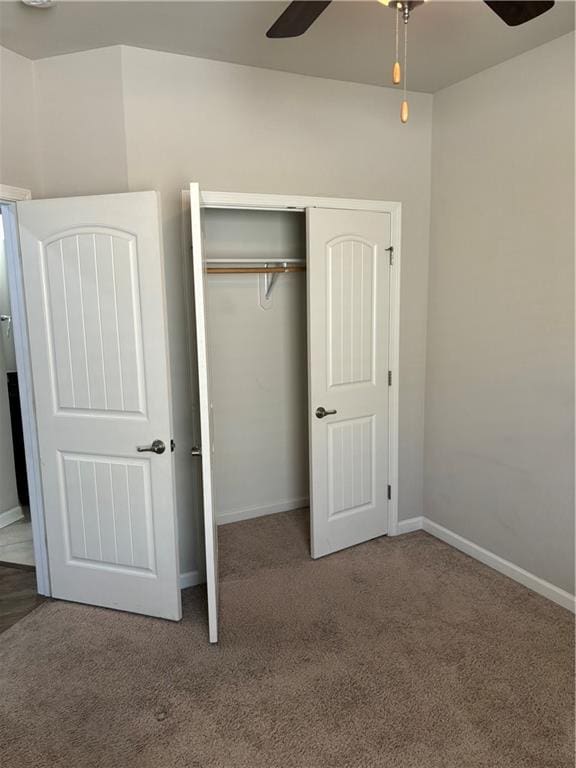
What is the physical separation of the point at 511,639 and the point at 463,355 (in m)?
1.57

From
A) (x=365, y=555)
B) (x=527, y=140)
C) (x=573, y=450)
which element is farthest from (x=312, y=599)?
(x=527, y=140)

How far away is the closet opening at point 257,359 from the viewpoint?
3682 mm

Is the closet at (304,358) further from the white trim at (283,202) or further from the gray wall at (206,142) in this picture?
the gray wall at (206,142)

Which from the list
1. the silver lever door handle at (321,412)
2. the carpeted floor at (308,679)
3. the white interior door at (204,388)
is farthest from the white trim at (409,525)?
the white interior door at (204,388)

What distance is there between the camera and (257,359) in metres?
3.90

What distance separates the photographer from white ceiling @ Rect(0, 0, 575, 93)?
7.36 ft

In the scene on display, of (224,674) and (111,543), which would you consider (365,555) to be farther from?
(111,543)

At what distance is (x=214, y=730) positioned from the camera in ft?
6.79

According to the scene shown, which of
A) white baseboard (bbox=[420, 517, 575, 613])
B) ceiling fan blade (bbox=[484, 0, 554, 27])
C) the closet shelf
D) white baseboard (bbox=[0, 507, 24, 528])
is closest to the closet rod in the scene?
the closet shelf

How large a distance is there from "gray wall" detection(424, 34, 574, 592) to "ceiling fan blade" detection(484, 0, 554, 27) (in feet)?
3.46

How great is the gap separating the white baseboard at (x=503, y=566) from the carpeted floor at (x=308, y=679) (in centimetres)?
6

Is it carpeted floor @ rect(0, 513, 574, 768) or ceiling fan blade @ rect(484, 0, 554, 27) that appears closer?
ceiling fan blade @ rect(484, 0, 554, 27)

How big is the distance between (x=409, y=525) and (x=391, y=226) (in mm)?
1999

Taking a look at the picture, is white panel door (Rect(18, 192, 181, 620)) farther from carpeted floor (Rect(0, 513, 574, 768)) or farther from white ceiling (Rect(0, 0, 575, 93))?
white ceiling (Rect(0, 0, 575, 93))
